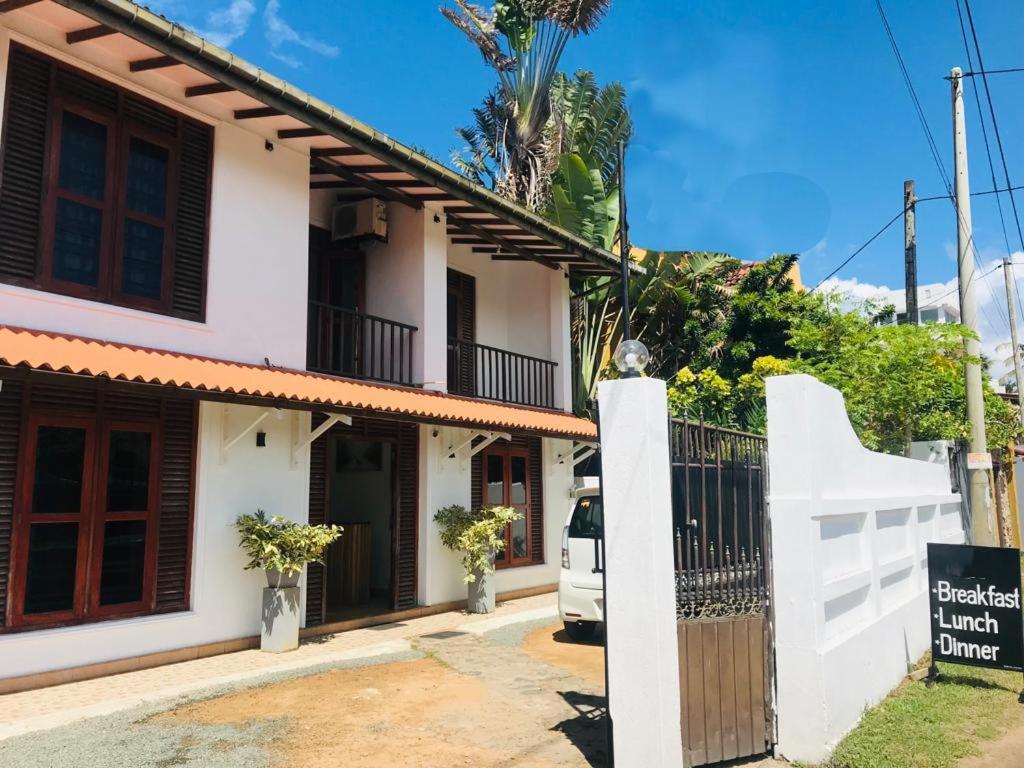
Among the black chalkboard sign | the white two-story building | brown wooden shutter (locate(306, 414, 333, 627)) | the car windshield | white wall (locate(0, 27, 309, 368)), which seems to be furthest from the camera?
brown wooden shutter (locate(306, 414, 333, 627))

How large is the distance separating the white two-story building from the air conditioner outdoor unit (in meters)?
0.05

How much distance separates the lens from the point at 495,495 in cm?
1354

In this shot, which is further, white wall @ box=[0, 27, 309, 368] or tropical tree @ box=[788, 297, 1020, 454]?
tropical tree @ box=[788, 297, 1020, 454]

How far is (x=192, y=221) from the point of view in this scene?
901cm

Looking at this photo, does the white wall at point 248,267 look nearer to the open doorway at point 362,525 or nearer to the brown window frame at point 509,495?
the open doorway at point 362,525

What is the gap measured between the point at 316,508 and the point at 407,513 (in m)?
→ 1.78

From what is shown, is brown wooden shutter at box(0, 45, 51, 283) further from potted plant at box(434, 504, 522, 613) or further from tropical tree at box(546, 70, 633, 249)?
tropical tree at box(546, 70, 633, 249)

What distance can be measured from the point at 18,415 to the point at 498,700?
5069mm

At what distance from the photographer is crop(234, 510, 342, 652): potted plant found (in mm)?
8594

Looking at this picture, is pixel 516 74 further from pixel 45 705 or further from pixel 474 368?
pixel 45 705

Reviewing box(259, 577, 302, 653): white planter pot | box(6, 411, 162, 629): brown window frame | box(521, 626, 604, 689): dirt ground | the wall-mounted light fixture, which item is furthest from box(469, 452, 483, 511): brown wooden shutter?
the wall-mounted light fixture

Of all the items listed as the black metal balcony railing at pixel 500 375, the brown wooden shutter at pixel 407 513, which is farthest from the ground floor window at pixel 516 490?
the brown wooden shutter at pixel 407 513

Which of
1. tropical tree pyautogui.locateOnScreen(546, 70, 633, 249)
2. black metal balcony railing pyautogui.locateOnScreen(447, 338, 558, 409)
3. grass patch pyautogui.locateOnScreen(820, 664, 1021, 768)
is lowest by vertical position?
grass patch pyautogui.locateOnScreen(820, 664, 1021, 768)

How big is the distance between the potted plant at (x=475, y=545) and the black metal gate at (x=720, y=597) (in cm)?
629
